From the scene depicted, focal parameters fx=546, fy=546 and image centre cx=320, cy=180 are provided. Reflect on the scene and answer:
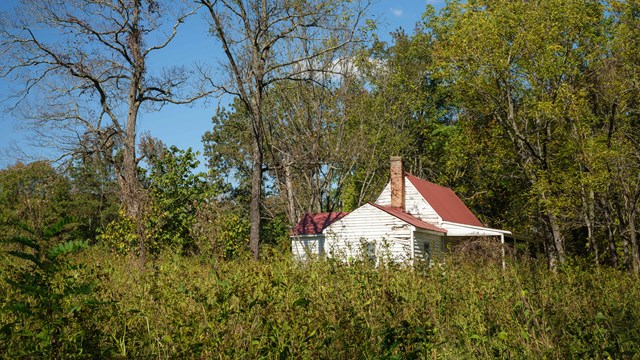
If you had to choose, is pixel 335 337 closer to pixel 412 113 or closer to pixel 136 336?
pixel 136 336

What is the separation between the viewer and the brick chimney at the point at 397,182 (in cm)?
2909

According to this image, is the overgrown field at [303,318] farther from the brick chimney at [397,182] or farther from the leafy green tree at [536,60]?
the brick chimney at [397,182]

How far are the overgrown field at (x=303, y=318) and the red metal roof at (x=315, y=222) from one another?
2090cm

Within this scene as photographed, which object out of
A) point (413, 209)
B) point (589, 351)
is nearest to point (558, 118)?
point (413, 209)

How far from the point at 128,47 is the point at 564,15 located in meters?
19.0

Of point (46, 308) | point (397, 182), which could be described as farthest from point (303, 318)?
point (397, 182)

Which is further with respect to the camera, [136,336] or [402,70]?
[402,70]

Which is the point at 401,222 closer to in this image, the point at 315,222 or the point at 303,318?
the point at 315,222

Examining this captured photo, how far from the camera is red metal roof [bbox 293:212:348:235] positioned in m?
29.0

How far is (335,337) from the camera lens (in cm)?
466

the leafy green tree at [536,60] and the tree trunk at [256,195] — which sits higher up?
the leafy green tree at [536,60]

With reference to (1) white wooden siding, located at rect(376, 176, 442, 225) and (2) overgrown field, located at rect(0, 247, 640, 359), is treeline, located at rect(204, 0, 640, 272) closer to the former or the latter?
(1) white wooden siding, located at rect(376, 176, 442, 225)

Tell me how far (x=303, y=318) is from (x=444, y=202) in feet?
91.4

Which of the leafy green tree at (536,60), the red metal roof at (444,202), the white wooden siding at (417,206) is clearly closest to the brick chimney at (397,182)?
the white wooden siding at (417,206)
